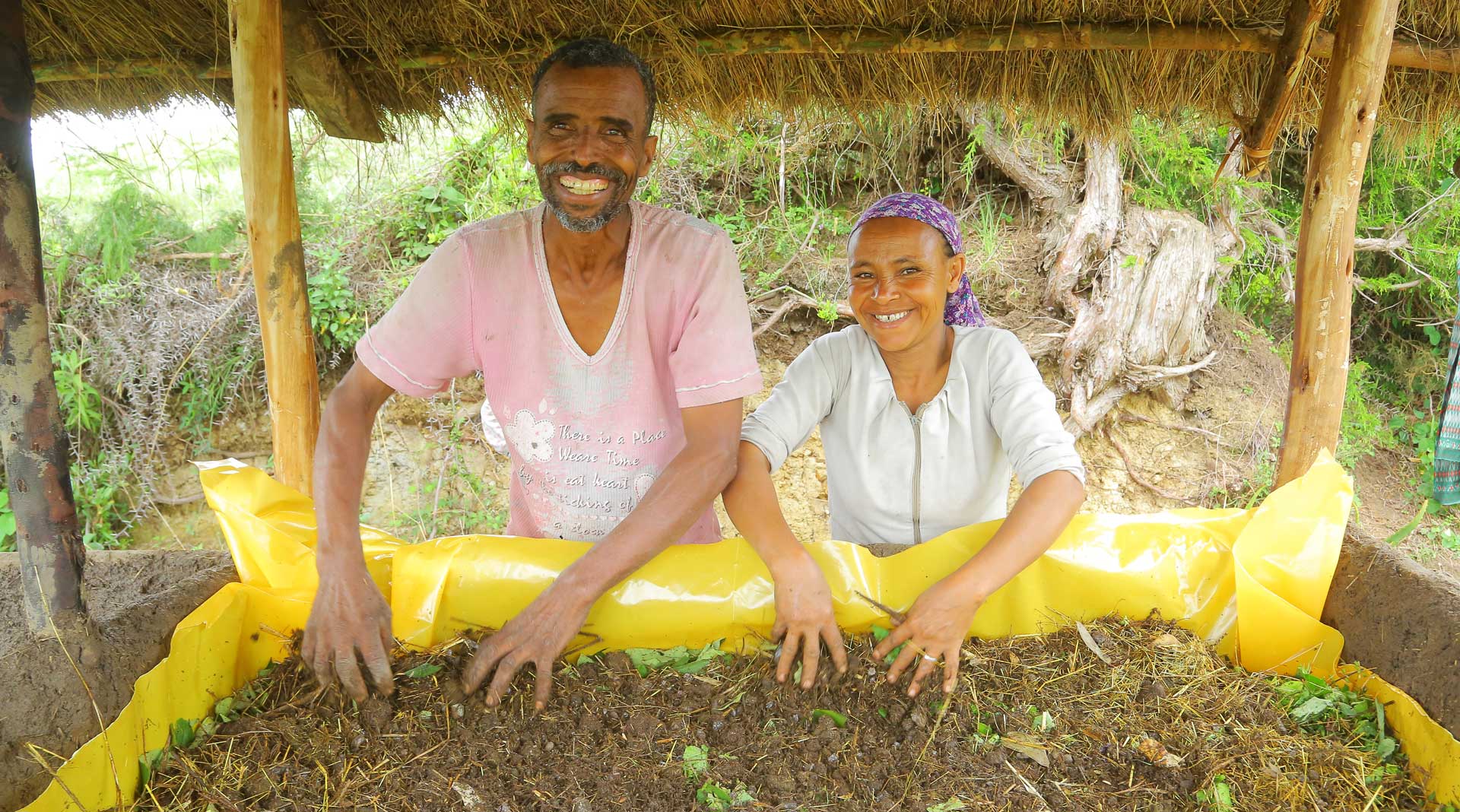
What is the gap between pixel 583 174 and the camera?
1804 millimetres

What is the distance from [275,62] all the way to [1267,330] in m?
7.05

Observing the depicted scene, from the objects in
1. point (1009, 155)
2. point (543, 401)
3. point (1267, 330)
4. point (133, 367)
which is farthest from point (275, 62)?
point (1267, 330)

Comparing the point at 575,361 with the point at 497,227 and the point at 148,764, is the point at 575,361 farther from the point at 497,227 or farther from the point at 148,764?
the point at 148,764

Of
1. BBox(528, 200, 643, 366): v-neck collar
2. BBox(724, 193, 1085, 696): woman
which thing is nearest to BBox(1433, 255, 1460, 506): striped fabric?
BBox(724, 193, 1085, 696): woman

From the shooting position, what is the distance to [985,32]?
266 centimetres

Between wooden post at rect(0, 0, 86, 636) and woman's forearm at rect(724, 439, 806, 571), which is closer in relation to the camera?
wooden post at rect(0, 0, 86, 636)

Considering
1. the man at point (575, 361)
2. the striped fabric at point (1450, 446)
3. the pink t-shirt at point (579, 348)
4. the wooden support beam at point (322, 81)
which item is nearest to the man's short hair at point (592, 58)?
the man at point (575, 361)

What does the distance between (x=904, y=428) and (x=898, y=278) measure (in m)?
0.40

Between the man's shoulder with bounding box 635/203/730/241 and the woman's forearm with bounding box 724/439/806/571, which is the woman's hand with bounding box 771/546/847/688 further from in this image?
the man's shoulder with bounding box 635/203/730/241

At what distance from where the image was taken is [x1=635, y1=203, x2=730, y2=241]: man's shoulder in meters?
1.95

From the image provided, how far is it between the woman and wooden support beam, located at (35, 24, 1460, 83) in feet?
2.54

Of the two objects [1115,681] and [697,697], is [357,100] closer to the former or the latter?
[697,697]

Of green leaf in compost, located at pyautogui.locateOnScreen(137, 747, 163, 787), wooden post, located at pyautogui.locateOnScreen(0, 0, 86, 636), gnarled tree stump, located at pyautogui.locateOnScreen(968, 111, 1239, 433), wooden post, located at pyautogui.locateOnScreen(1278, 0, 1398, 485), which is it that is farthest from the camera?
gnarled tree stump, located at pyautogui.locateOnScreen(968, 111, 1239, 433)

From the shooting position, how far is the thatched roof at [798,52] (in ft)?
8.61
